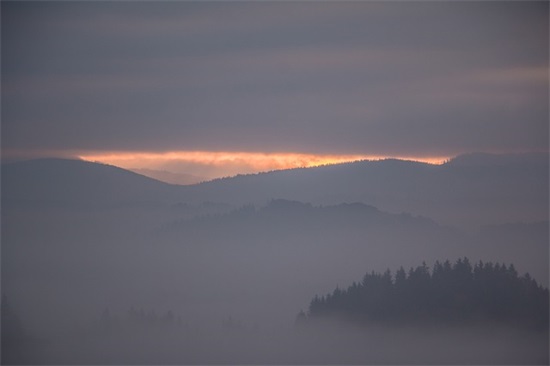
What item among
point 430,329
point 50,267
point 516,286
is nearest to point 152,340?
point 430,329

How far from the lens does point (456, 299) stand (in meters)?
96.8

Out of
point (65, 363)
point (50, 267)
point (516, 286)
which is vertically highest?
point (50, 267)

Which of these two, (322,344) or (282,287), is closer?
(322,344)

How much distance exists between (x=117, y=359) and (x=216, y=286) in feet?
298

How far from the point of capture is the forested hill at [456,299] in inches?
3713

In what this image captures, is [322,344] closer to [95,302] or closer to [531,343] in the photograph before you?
[531,343]

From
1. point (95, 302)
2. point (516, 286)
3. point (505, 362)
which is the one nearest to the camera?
point (505, 362)

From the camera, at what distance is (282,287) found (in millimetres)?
179625

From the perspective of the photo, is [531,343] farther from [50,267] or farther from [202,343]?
[50,267]

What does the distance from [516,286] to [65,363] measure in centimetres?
4296

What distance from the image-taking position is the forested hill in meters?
94.3

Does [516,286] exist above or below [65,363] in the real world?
above

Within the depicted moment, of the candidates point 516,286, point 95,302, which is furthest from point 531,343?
point 95,302

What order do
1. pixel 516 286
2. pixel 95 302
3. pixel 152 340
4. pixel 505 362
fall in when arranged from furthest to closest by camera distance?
pixel 95 302
pixel 152 340
pixel 516 286
pixel 505 362
